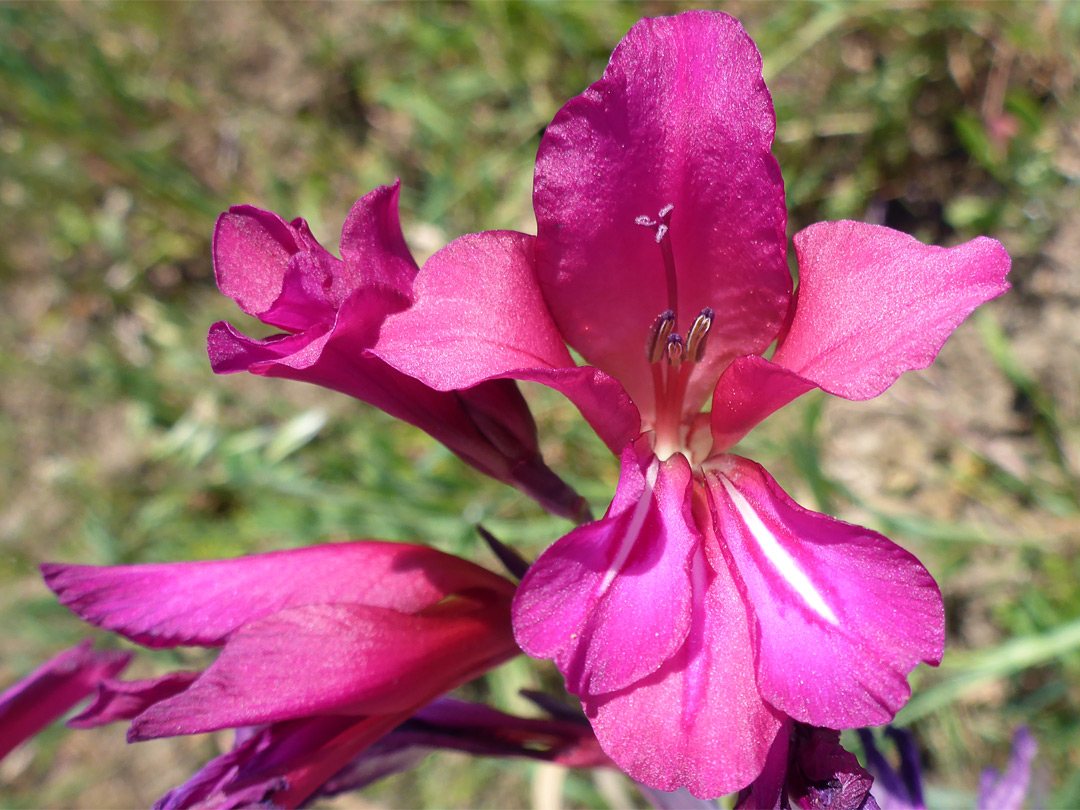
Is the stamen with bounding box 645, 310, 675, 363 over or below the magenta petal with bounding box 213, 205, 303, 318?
below

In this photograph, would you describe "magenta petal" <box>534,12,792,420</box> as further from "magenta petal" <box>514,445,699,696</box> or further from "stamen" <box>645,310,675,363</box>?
"magenta petal" <box>514,445,699,696</box>

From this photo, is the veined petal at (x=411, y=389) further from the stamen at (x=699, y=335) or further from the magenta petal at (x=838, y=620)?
the magenta petal at (x=838, y=620)

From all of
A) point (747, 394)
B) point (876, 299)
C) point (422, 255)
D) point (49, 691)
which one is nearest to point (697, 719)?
point (747, 394)

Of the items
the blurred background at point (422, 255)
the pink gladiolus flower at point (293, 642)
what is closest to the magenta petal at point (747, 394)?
the pink gladiolus flower at point (293, 642)

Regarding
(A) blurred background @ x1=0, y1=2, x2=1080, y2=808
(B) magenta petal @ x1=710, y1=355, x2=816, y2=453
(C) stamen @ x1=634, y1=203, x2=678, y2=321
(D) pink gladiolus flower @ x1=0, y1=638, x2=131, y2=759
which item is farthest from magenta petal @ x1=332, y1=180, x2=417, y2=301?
(A) blurred background @ x1=0, y1=2, x2=1080, y2=808

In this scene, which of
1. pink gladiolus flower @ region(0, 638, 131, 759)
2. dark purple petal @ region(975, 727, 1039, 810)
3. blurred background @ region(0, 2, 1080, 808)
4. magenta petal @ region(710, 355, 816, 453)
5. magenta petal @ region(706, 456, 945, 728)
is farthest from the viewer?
blurred background @ region(0, 2, 1080, 808)

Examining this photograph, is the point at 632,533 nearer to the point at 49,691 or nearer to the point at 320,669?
the point at 320,669
